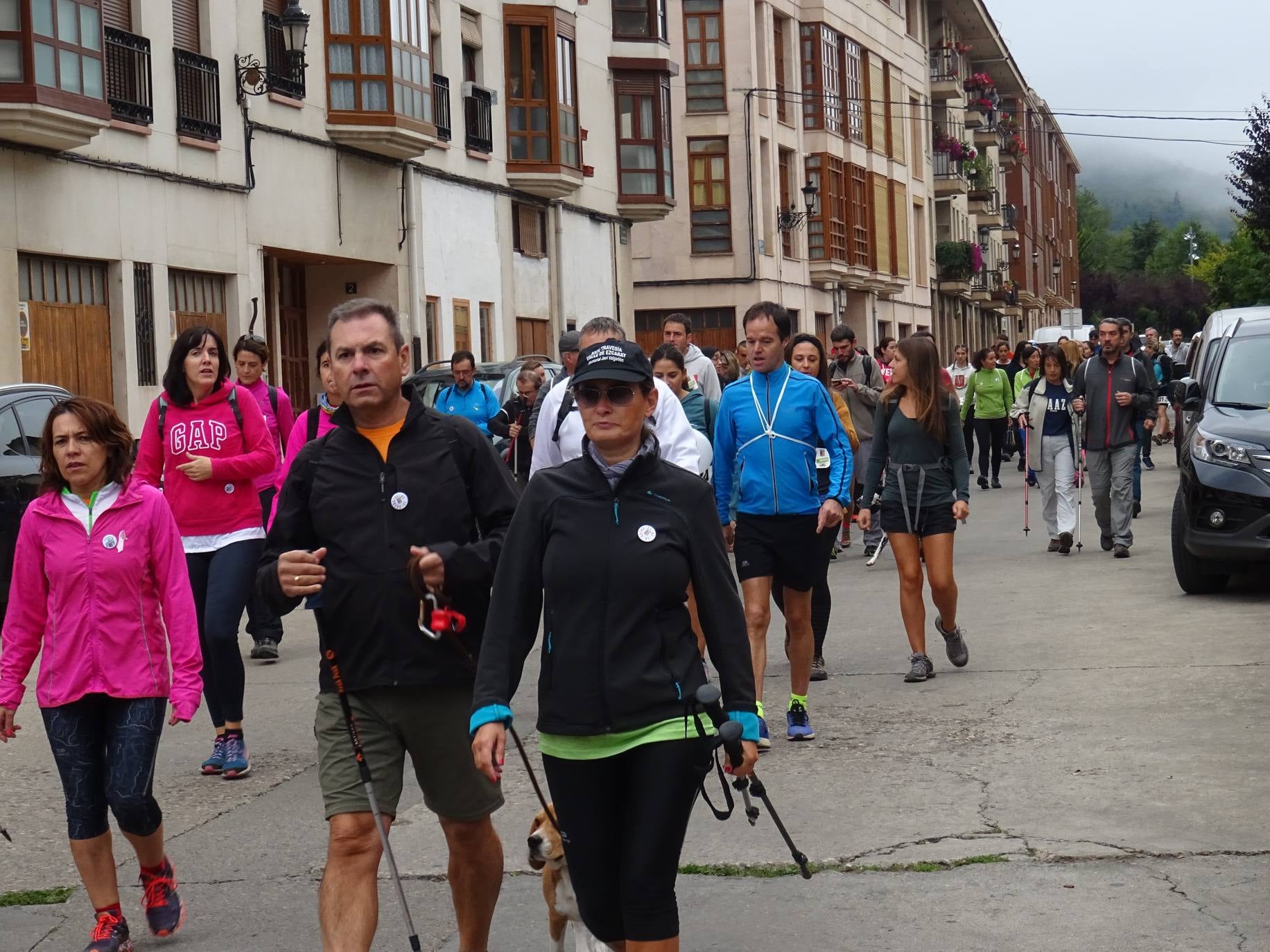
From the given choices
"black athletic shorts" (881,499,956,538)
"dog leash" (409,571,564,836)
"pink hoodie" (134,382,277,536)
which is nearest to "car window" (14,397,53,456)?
"pink hoodie" (134,382,277,536)

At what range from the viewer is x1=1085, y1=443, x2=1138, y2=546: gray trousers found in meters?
15.8

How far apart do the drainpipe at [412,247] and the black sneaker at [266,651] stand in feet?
52.2

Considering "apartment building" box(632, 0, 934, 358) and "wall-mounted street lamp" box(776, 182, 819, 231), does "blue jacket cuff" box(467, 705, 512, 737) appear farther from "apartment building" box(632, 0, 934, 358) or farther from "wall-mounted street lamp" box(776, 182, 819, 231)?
"wall-mounted street lamp" box(776, 182, 819, 231)

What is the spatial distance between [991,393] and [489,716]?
2059 cm

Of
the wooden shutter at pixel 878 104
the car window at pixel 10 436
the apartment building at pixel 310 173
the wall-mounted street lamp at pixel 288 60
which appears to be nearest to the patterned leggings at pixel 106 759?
the car window at pixel 10 436

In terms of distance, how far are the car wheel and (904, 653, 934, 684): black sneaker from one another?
3532 mm

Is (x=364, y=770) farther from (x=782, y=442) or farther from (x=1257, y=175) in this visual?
(x=1257, y=175)

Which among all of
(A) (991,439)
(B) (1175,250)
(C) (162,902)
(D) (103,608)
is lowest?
(C) (162,902)

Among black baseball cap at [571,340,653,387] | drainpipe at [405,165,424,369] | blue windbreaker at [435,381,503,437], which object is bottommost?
blue windbreaker at [435,381,503,437]

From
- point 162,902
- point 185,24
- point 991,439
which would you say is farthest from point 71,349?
point 162,902

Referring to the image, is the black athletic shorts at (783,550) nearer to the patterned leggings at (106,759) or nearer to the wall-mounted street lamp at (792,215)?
the patterned leggings at (106,759)

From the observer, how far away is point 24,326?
19422mm

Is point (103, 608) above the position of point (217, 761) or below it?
above

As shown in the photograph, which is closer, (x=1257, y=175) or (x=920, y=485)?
(x=920, y=485)
